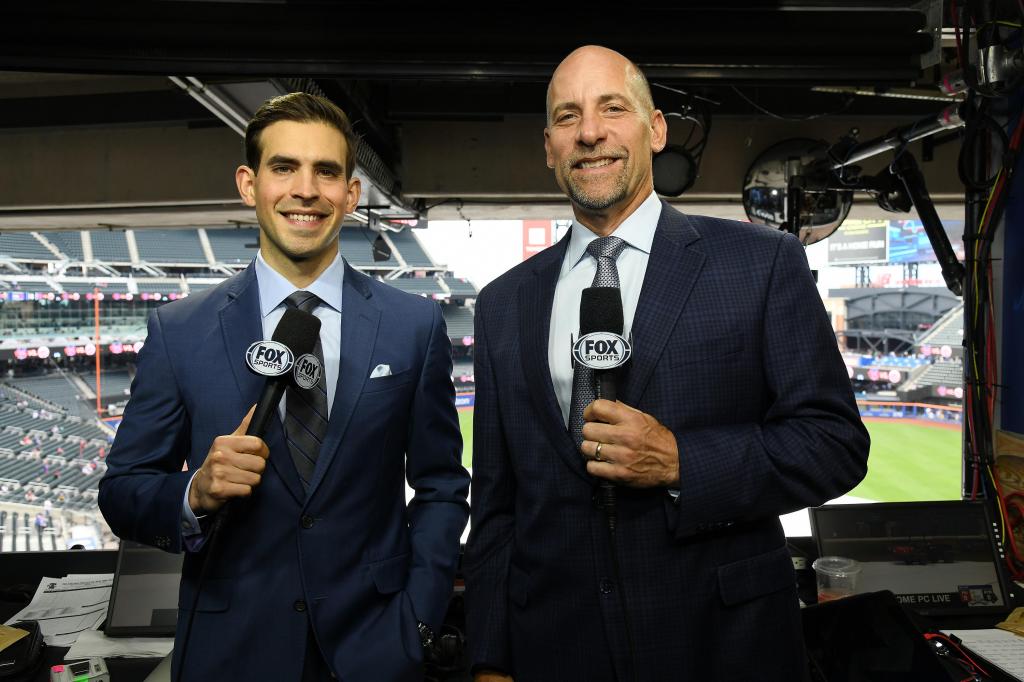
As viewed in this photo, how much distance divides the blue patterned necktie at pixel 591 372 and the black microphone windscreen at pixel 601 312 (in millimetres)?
60

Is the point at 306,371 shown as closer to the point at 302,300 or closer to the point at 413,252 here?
the point at 302,300

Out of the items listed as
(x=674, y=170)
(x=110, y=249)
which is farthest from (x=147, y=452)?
(x=110, y=249)

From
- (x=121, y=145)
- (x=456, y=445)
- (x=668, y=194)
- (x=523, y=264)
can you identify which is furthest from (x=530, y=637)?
(x=121, y=145)

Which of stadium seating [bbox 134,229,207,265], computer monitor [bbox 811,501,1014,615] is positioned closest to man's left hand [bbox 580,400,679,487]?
computer monitor [bbox 811,501,1014,615]

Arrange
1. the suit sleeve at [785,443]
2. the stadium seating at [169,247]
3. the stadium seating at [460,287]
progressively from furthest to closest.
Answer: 1. the stadium seating at [460,287]
2. the stadium seating at [169,247]
3. the suit sleeve at [785,443]

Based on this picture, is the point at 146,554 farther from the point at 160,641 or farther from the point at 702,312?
the point at 702,312

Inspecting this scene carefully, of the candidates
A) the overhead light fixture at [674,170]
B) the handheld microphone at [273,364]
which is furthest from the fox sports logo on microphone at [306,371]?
the overhead light fixture at [674,170]

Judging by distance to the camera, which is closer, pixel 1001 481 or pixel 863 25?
pixel 863 25

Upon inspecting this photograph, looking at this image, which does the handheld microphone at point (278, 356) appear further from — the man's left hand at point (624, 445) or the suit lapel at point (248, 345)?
the man's left hand at point (624, 445)

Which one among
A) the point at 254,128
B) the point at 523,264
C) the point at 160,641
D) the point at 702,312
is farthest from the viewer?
the point at 160,641

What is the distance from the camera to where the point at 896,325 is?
1362cm

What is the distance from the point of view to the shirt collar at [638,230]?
1.19 meters

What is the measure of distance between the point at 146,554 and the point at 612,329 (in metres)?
1.69

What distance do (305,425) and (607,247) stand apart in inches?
23.2
